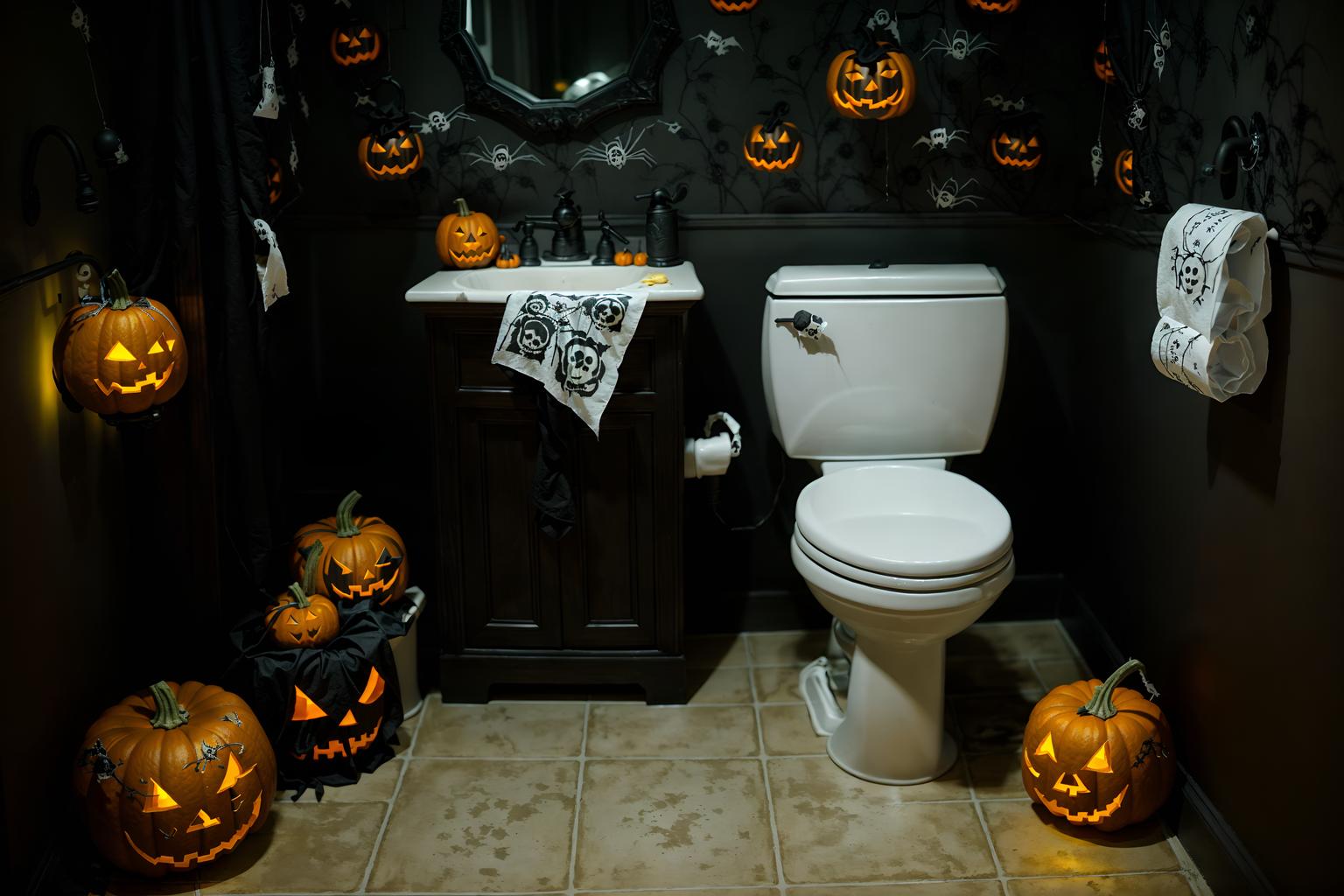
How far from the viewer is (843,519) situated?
245 cm

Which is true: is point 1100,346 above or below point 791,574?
above

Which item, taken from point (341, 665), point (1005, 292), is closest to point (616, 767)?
point (341, 665)

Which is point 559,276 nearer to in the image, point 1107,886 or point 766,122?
point 766,122

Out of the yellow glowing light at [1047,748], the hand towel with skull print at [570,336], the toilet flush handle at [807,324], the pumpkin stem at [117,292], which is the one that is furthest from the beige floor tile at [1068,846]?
the pumpkin stem at [117,292]

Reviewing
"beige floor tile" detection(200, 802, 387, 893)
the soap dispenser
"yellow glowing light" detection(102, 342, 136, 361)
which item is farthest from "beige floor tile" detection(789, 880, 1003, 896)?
"yellow glowing light" detection(102, 342, 136, 361)

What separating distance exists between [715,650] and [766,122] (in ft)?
4.18

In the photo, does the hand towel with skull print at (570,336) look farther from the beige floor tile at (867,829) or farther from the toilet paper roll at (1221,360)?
the toilet paper roll at (1221,360)

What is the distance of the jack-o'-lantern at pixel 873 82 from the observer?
8.38ft

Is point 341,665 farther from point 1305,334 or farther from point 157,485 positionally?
point 1305,334

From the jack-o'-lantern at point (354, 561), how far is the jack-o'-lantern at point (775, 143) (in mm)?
838

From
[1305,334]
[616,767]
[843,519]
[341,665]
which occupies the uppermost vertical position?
[1305,334]

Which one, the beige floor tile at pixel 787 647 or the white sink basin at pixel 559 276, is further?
the beige floor tile at pixel 787 647

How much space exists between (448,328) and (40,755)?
1.07m

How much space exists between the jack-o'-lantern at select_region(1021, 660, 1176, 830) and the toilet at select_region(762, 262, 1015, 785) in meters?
0.24
